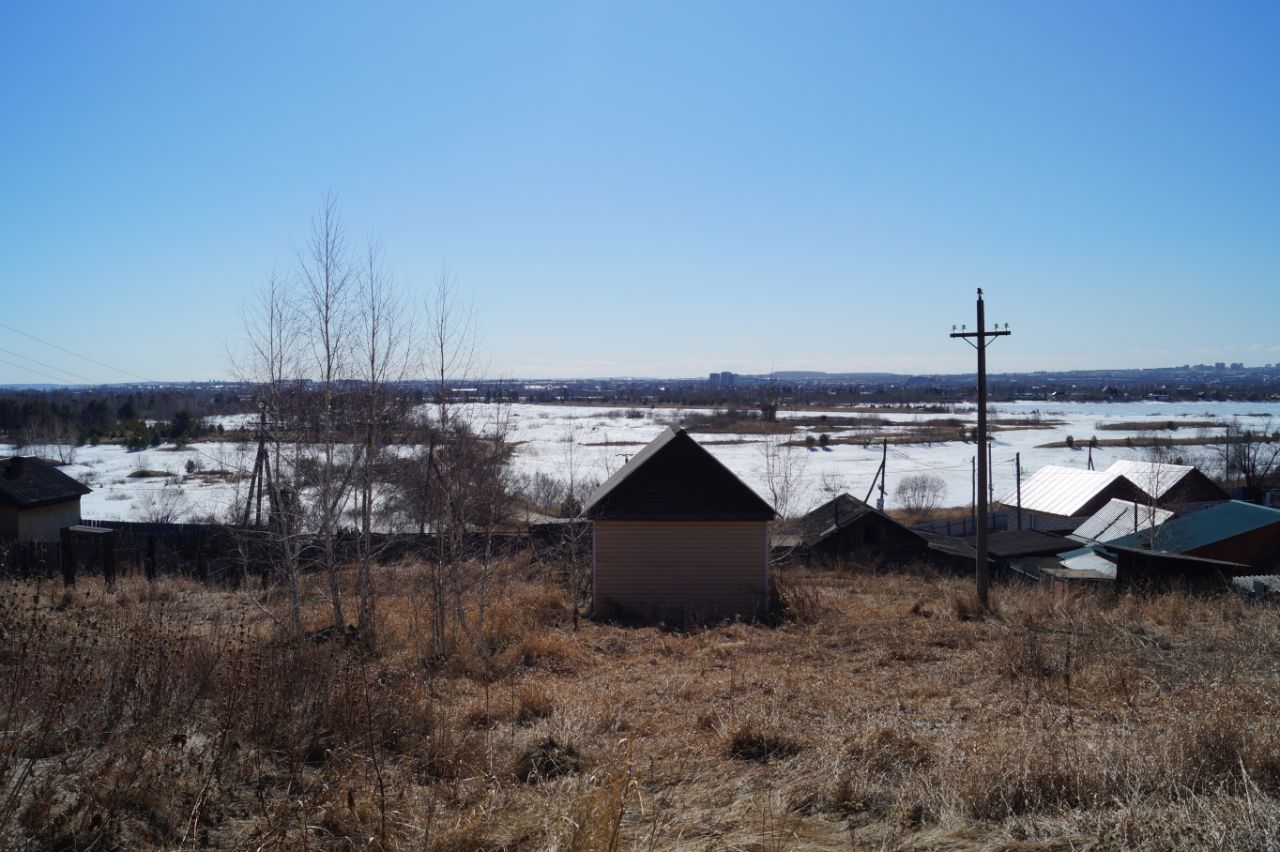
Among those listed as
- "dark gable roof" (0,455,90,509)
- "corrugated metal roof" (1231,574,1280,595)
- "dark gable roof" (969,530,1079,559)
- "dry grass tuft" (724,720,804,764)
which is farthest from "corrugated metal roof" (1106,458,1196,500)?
"dark gable roof" (0,455,90,509)

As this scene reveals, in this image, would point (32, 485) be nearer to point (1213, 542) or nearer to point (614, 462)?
point (614, 462)

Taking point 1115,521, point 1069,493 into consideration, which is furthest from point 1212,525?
point 1069,493

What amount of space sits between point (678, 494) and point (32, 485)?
2168 cm

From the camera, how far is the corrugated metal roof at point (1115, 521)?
109 ft

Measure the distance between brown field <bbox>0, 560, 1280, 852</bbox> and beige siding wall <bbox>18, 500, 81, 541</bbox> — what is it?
24087mm

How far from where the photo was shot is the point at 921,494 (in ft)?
161

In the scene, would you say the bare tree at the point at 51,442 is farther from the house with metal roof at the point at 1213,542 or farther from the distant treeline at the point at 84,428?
the house with metal roof at the point at 1213,542

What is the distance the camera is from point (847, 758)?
5523 mm

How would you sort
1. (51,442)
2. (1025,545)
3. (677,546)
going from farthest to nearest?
1. (51,442)
2. (1025,545)
3. (677,546)

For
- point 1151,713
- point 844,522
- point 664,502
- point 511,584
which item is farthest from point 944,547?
point 1151,713

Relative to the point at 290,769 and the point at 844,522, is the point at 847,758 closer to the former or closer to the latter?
the point at 290,769

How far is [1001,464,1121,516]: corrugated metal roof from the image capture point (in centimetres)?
4206

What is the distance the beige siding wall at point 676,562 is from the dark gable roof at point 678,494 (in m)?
0.21

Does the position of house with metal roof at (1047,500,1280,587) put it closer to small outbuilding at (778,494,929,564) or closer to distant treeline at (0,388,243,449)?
small outbuilding at (778,494,929,564)
